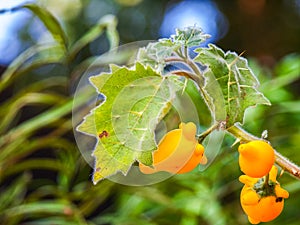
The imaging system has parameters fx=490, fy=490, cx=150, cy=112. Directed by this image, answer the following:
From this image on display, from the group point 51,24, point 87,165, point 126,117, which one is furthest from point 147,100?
point 87,165

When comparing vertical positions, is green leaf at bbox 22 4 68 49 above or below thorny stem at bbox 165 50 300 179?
below

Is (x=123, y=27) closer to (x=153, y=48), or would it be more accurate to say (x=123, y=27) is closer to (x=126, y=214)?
(x=126, y=214)

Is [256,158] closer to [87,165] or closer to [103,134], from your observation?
[103,134]

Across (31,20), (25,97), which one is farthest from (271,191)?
(31,20)

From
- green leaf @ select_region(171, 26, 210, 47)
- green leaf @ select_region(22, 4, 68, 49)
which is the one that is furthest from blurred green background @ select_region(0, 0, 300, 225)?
green leaf @ select_region(171, 26, 210, 47)

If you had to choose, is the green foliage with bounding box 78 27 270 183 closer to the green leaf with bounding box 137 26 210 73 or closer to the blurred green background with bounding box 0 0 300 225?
the green leaf with bounding box 137 26 210 73
